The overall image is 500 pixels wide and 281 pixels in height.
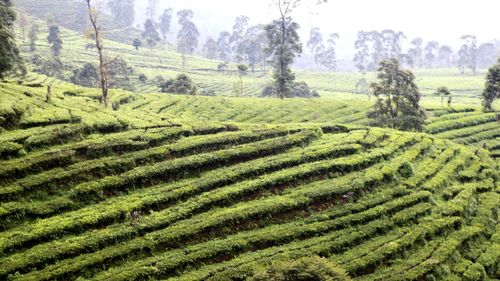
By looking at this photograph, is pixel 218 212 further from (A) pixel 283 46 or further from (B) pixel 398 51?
(B) pixel 398 51

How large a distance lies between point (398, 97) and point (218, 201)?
27988mm

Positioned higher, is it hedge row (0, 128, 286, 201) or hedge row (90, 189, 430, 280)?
hedge row (0, 128, 286, 201)

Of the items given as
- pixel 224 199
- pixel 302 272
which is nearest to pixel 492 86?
pixel 224 199

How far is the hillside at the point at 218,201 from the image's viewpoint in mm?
21016

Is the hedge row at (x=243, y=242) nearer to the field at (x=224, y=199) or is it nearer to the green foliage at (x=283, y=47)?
the field at (x=224, y=199)

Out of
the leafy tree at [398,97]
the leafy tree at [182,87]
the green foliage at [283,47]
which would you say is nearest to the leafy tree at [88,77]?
the leafy tree at [182,87]

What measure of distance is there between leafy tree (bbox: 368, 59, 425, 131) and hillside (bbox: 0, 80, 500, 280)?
32.2 ft

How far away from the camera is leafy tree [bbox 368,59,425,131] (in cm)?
4453

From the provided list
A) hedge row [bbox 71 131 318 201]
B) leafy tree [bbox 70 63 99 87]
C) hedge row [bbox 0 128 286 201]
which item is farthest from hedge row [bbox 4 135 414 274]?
leafy tree [bbox 70 63 99 87]

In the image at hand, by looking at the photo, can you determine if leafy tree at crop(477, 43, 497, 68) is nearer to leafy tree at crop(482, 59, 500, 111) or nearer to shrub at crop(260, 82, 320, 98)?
shrub at crop(260, 82, 320, 98)

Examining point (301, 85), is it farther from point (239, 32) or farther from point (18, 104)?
point (239, 32)

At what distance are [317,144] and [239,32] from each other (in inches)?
6410

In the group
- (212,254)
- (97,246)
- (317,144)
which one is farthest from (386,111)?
(97,246)

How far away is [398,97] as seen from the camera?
45.5 m
